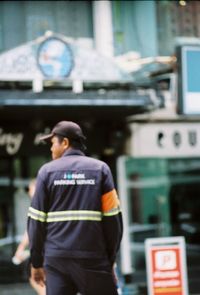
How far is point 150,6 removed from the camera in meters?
12.8

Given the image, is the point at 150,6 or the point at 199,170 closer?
the point at 150,6

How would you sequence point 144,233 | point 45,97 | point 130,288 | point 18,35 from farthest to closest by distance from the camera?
1. point 144,233
2. point 18,35
3. point 130,288
4. point 45,97

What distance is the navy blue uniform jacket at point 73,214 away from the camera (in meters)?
4.53

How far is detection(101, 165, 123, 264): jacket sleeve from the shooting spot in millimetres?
4637

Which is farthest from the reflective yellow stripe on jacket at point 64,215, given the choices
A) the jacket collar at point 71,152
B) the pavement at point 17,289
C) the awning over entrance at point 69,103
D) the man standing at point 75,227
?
the pavement at point 17,289

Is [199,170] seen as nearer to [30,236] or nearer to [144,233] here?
[144,233]

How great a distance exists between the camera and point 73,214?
14.9 feet

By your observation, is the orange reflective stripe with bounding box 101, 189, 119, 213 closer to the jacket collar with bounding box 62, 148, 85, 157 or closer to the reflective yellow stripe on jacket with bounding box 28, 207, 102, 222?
the reflective yellow stripe on jacket with bounding box 28, 207, 102, 222

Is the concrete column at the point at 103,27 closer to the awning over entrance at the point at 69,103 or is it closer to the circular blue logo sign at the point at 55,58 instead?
the awning over entrance at the point at 69,103

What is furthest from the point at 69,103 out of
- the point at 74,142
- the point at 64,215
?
the point at 64,215

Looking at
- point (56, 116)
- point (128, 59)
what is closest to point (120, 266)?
point (56, 116)

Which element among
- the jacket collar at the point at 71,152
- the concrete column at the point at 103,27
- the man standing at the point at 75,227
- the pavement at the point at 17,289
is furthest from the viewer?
the concrete column at the point at 103,27

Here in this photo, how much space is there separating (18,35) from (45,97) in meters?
2.49

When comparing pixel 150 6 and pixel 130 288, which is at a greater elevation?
pixel 150 6
